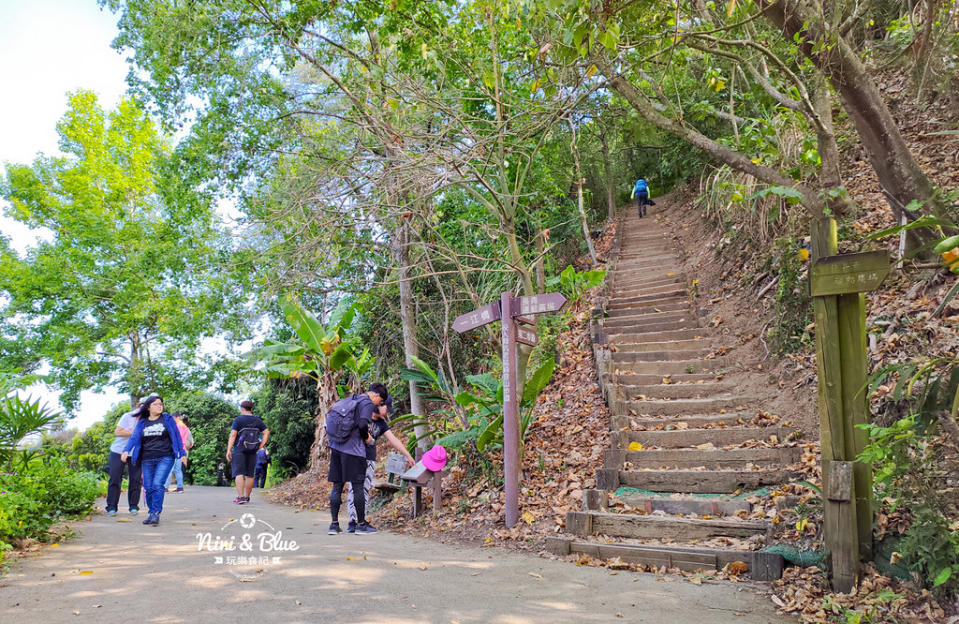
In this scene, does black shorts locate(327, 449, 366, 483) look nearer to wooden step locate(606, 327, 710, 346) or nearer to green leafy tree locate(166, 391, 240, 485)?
wooden step locate(606, 327, 710, 346)

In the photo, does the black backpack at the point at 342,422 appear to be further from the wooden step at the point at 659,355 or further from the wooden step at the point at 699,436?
the wooden step at the point at 659,355

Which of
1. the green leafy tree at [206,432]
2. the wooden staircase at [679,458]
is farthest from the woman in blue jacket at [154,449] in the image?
the green leafy tree at [206,432]

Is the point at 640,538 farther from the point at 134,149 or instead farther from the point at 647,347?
the point at 134,149

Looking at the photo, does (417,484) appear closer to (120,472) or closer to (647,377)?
(647,377)

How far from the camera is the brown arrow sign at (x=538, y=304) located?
6758 mm

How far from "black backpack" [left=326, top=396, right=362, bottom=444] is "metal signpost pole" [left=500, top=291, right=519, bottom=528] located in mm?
1747

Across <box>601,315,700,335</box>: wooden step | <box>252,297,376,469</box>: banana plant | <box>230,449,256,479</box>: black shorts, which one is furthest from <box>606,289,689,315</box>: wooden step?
<box>230,449,256,479</box>: black shorts

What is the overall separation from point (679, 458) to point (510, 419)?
1.97m

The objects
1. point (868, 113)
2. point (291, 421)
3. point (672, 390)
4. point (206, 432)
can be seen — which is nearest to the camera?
point (868, 113)

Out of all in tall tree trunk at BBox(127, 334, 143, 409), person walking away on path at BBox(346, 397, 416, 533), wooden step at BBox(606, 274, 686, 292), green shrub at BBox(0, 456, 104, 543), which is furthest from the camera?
tall tree trunk at BBox(127, 334, 143, 409)

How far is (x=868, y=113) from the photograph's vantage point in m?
5.99

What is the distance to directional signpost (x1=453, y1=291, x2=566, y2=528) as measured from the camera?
6.81 m

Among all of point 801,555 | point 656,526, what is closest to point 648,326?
point 656,526

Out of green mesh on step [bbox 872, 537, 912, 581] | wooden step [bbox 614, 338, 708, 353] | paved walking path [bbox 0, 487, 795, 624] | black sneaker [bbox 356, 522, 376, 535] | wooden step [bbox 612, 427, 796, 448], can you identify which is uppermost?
wooden step [bbox 614, 338, 708, 353]
